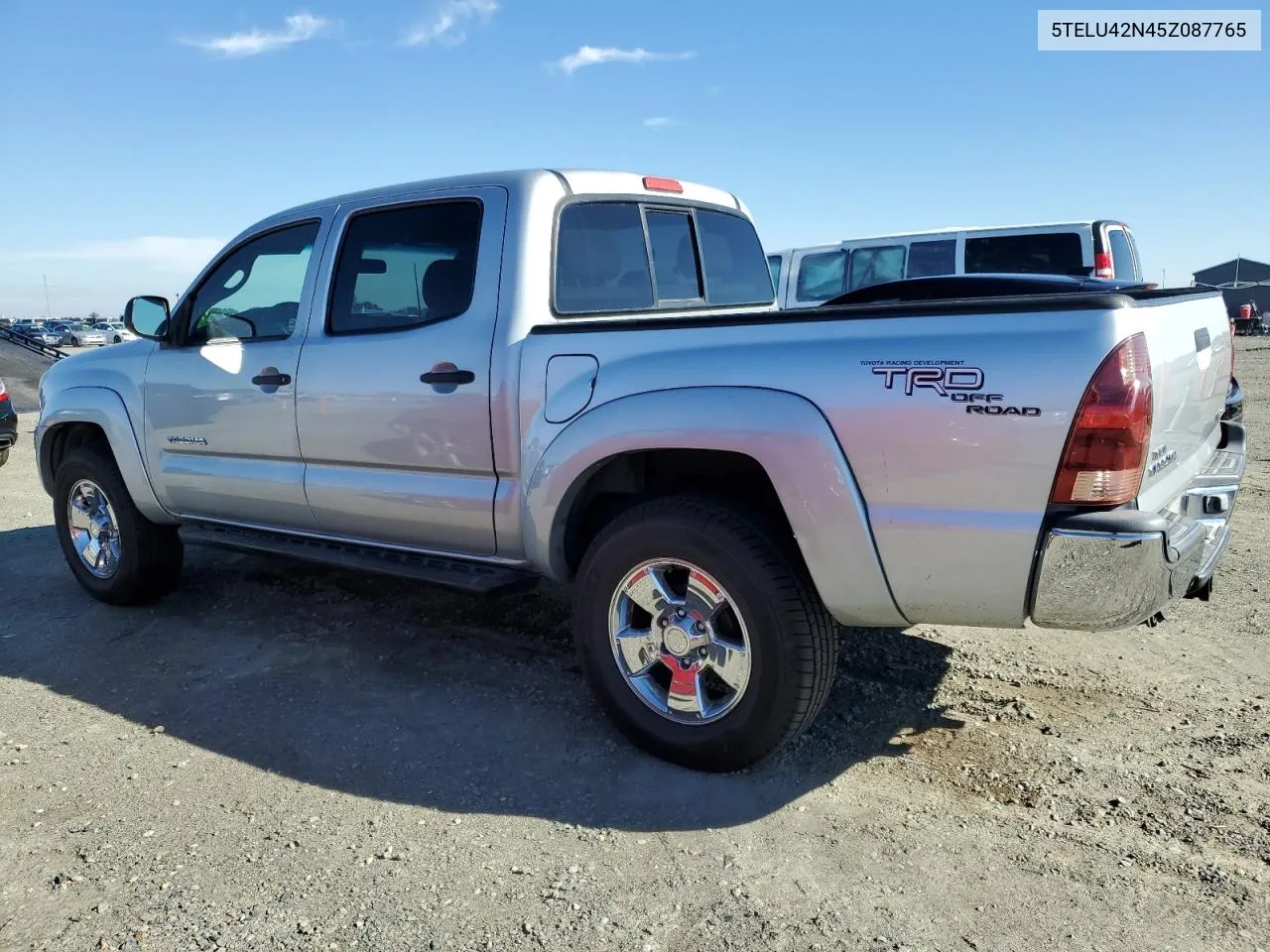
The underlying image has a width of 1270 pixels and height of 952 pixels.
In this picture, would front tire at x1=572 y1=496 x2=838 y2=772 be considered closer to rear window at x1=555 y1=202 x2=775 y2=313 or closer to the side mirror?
rear window at x1=555 y1=202 x2=775 y2=313

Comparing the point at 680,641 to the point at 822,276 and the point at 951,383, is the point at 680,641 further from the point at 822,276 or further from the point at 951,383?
the point at 822,276

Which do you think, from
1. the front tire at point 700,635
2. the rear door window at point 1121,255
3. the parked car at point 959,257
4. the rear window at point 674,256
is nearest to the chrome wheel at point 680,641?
the front tire at point 700,635

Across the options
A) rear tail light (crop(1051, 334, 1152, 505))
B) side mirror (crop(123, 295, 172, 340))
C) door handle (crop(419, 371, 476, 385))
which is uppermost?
side mirror (crop(123, 295, 172, 340))

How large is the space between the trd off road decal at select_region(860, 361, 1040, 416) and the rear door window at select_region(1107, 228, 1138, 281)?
9.09 metres

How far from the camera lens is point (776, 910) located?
245 centimetres

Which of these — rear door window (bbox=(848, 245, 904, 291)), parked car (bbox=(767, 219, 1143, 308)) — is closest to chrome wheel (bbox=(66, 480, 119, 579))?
parked car (bbox=(767, 219, 1143, 308))

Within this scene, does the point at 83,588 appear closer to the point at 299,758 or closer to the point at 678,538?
the point at 299,758

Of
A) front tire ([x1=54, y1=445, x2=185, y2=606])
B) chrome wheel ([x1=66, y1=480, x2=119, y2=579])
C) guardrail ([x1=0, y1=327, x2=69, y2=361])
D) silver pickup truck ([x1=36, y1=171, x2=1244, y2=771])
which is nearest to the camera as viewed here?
silver pickup truck ([x1=36, y1=171, x2=1244, y2=771])

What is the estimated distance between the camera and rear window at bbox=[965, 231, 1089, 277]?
10430 millimetres

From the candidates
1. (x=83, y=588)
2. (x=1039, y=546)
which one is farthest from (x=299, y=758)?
(x=83, y=588)

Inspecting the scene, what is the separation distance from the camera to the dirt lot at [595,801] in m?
2.43

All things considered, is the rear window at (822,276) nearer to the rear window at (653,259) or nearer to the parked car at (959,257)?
the parked car at (959,257)

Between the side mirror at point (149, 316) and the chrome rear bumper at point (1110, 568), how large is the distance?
4196mm

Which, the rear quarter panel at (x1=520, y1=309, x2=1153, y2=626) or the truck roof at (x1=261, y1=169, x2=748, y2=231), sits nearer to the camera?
the rear quarter panel at (x1=520, y1=309, x2=1153, y2=626)
